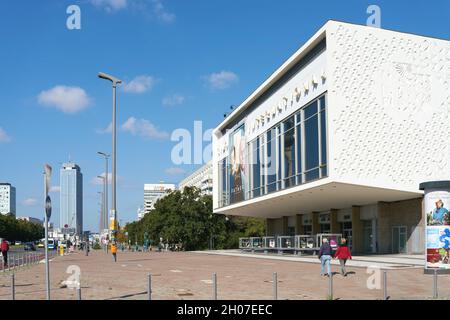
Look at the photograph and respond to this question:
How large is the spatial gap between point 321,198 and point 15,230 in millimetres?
129109

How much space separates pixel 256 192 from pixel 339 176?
1921cm

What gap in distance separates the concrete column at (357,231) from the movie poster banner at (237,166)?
1538 centimetres

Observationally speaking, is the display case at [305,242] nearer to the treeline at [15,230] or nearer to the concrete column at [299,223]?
the concrete column at [299,223]

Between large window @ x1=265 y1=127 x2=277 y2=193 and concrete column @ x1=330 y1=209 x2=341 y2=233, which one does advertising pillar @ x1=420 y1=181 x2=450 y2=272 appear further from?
concrete column @ x1=330 y1=209 x2=341 y2=233

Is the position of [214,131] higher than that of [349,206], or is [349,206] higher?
[214,131]

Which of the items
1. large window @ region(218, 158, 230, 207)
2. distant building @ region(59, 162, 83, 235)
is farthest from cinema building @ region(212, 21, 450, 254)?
distant building @ region(59, 162, 83, 235)

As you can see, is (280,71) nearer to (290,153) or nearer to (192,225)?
(290,153)

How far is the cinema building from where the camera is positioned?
38.6 meters

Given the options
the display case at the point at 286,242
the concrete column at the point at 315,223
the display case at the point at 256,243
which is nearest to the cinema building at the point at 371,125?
the display case at the point at 286,242

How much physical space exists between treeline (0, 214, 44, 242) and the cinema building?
11182 centimetres

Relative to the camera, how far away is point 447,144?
4047cm

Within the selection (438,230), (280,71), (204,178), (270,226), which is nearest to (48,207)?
(438,230)
